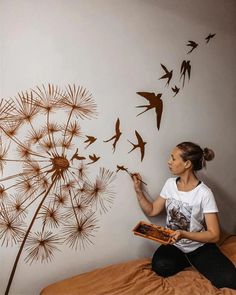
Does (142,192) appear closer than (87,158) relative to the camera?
No

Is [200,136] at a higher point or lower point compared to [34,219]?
higher

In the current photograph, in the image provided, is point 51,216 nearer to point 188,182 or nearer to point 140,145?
point 140,145

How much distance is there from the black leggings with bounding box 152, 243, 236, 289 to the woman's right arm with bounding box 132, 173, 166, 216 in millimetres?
224

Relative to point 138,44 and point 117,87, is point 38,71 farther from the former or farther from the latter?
point 138,44

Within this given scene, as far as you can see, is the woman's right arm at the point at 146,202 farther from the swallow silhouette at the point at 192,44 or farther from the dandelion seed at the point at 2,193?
the swallow silhouette at the point at 192,44

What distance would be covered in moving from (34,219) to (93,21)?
109cm

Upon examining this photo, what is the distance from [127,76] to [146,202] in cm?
76

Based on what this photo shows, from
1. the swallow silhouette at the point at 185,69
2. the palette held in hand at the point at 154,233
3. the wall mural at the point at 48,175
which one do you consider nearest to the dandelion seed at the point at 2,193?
the wall mural at the point at 48,175

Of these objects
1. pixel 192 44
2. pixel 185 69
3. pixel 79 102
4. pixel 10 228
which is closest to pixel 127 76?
pixel 79 102

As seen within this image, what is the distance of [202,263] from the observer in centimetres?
176

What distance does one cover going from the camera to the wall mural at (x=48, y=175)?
61.6 inches

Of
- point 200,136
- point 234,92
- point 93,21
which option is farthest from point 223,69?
point 93,21

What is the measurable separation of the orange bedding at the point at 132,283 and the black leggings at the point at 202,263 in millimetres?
34

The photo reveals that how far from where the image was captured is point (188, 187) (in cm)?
190
